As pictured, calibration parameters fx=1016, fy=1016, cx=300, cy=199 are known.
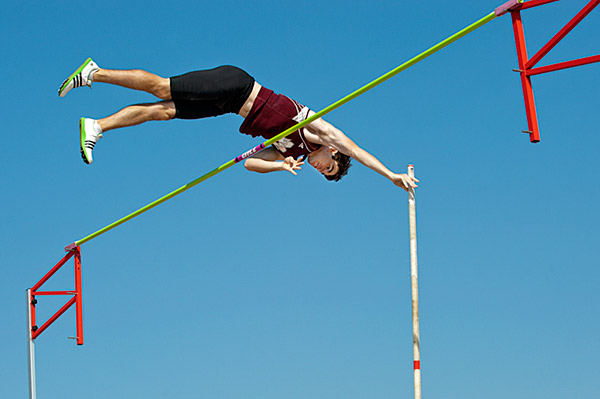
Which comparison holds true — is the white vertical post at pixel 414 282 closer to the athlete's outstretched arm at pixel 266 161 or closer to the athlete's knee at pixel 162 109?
the athlete's outstretched arm at pixel 266 161

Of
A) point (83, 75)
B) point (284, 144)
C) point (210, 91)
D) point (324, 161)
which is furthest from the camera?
point (324, 161)

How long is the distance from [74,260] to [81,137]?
3362 millimetres

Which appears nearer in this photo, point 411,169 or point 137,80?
point 137,80

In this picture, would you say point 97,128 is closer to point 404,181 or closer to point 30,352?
point 404,181

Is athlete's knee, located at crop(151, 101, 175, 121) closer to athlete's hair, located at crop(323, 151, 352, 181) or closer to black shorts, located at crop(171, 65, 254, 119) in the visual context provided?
black shorts, located at crop(171, 65, 254, 119)

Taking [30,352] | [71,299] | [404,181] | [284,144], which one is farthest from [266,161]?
[30,352]

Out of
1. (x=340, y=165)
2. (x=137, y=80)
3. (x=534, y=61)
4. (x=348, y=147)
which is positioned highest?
(x=137, y=80)

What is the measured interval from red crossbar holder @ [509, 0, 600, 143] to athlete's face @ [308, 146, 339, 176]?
3.36 m

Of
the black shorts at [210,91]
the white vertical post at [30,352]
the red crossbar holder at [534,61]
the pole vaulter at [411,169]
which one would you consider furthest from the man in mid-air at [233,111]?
the white vertical post at [30,352]

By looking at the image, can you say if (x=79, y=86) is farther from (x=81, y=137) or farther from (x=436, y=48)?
(x=436, y=48)

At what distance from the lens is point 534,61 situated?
8.23 m

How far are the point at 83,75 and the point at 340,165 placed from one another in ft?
9.90

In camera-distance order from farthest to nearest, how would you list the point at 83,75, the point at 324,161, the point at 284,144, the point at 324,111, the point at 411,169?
the point at 324,161 < the point at 284,144 < the point at 411,169 < the point at 83,75 < the point at 324,111

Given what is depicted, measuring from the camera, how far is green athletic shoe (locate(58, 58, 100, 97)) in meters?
10.2
